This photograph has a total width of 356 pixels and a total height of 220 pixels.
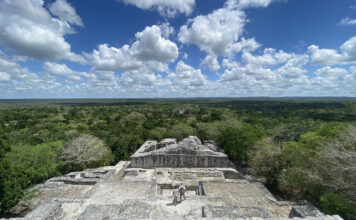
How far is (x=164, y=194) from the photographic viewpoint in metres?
12.0

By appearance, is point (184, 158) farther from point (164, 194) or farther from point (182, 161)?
point (164, 194)

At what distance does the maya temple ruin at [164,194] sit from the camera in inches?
330

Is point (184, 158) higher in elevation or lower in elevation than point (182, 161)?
higher

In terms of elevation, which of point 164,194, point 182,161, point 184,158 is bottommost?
point 164,194

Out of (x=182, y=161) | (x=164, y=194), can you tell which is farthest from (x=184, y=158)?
(x=164, y=194)

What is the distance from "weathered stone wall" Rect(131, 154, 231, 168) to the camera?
16.4 meters

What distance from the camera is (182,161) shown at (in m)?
16.7

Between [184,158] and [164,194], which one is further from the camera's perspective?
[184,158]

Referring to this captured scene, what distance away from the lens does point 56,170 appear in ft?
49.8

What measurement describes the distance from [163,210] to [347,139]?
37.3 ft

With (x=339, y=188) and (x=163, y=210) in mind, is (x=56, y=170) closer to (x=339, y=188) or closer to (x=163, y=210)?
(x=163, y=210)

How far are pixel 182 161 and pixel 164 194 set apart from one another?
507 centimetres

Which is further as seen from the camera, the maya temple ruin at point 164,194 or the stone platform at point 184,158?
the stone platform at point 184,158

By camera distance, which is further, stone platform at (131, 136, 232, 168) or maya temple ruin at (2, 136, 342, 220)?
stone platform at (131, 136, 232, 168)
